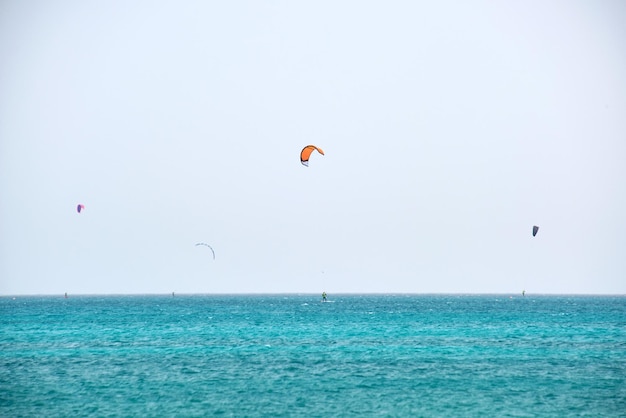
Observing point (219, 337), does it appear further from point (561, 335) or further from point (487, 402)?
point (487, 402)

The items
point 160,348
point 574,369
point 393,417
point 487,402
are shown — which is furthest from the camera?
point 160,348

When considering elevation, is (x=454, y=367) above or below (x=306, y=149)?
below

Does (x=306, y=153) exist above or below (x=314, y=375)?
above

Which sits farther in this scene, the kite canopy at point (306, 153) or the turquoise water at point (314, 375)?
the kite canopy at point (306, 153)

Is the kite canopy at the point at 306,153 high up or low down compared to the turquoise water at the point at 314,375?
up

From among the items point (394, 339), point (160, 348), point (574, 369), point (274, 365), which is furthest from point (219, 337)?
point (574, 369)

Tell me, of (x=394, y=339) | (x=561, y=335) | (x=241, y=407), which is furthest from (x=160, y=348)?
(x=561, y=335)

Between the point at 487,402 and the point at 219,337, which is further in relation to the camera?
the point at 219,337

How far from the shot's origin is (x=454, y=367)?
4044 cm

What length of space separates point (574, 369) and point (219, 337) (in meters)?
29.3

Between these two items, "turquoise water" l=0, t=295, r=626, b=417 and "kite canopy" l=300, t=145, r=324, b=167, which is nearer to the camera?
"turquoise water" l=0, t=295, r=626, b=417

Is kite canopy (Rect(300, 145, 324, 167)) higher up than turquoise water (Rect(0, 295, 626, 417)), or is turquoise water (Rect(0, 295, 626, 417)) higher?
kite canopy (Rect(300, 145, 324, 167))

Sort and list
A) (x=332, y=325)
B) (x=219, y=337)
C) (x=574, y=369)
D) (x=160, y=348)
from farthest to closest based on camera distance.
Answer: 1. (x=332, y=325)
2. (x=219, y=337)
3. (x=160, y=348)
4. (x=574, y=369)

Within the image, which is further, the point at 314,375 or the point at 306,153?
the point at 306,153
